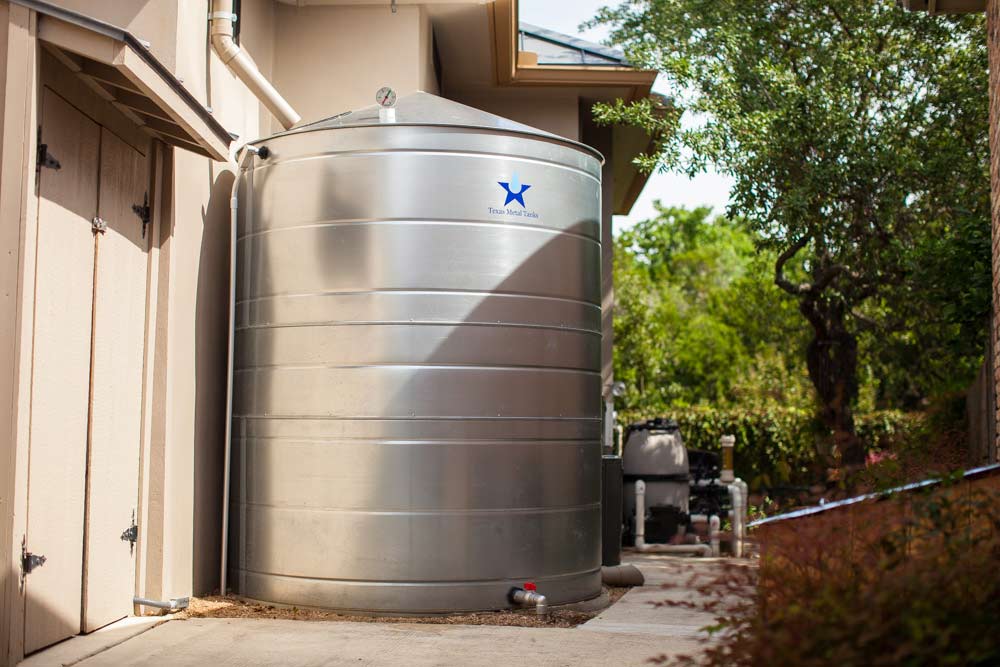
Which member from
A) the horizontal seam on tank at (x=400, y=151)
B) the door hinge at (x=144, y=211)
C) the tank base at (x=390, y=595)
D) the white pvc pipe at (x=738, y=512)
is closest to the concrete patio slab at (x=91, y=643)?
the tank base at (x=390, y=595)

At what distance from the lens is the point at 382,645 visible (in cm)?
570

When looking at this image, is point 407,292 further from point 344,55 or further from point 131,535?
point 344,55

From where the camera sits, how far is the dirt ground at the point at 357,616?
658 centimetres

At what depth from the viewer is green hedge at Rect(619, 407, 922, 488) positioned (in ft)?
59.9

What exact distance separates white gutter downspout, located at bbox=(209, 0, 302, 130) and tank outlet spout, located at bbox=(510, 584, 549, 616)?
156 inches

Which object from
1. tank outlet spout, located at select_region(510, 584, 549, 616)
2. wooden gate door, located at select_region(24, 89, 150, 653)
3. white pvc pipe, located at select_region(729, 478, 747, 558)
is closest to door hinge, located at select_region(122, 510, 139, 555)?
wooden gate door, located at select_region(24, 89, 150, 653)

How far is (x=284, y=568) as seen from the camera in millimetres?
6953

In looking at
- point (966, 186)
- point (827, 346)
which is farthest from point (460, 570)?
point (827, 346)

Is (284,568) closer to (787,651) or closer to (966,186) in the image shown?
(787,651)

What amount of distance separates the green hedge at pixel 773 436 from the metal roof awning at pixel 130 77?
1350cm

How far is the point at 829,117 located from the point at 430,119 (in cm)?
612

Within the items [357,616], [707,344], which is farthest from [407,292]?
[707,344]

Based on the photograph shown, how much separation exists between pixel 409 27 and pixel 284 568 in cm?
499

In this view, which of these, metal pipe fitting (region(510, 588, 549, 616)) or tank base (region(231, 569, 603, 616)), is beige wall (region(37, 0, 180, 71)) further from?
metal pipe fitting (region(510, 588, 549, 616))
